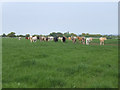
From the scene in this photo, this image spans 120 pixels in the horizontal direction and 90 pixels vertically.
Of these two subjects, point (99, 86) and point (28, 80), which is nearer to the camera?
point (99, 86)

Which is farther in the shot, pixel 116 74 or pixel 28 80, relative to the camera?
pixel 116 74

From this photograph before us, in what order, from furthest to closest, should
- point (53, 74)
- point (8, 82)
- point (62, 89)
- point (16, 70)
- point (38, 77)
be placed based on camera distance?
point (16, 70), point (53, 74), point (38, 77), point (8, 82), point (62, 89)

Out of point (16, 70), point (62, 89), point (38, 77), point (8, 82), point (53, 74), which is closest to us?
point (62, 89)

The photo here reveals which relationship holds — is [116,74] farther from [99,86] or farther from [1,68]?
[1,68]

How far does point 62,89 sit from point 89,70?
7.57 feet

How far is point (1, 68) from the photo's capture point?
6.52 meters

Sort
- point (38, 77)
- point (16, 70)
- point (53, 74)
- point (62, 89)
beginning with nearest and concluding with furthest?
point (62, 89) < point (38, 77) < point (53, 74) < point (16, 70)

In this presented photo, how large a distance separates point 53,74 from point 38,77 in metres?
0.65

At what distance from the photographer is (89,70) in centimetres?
638

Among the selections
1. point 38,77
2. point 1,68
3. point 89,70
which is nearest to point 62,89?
point 38,77

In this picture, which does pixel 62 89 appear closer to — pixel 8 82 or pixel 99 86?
pixel 99 86

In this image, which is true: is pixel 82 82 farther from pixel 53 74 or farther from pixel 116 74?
pixel 116 74

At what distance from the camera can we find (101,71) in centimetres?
639

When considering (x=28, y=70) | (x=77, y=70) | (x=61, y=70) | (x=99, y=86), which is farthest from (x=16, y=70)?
(x=99, y=86)
